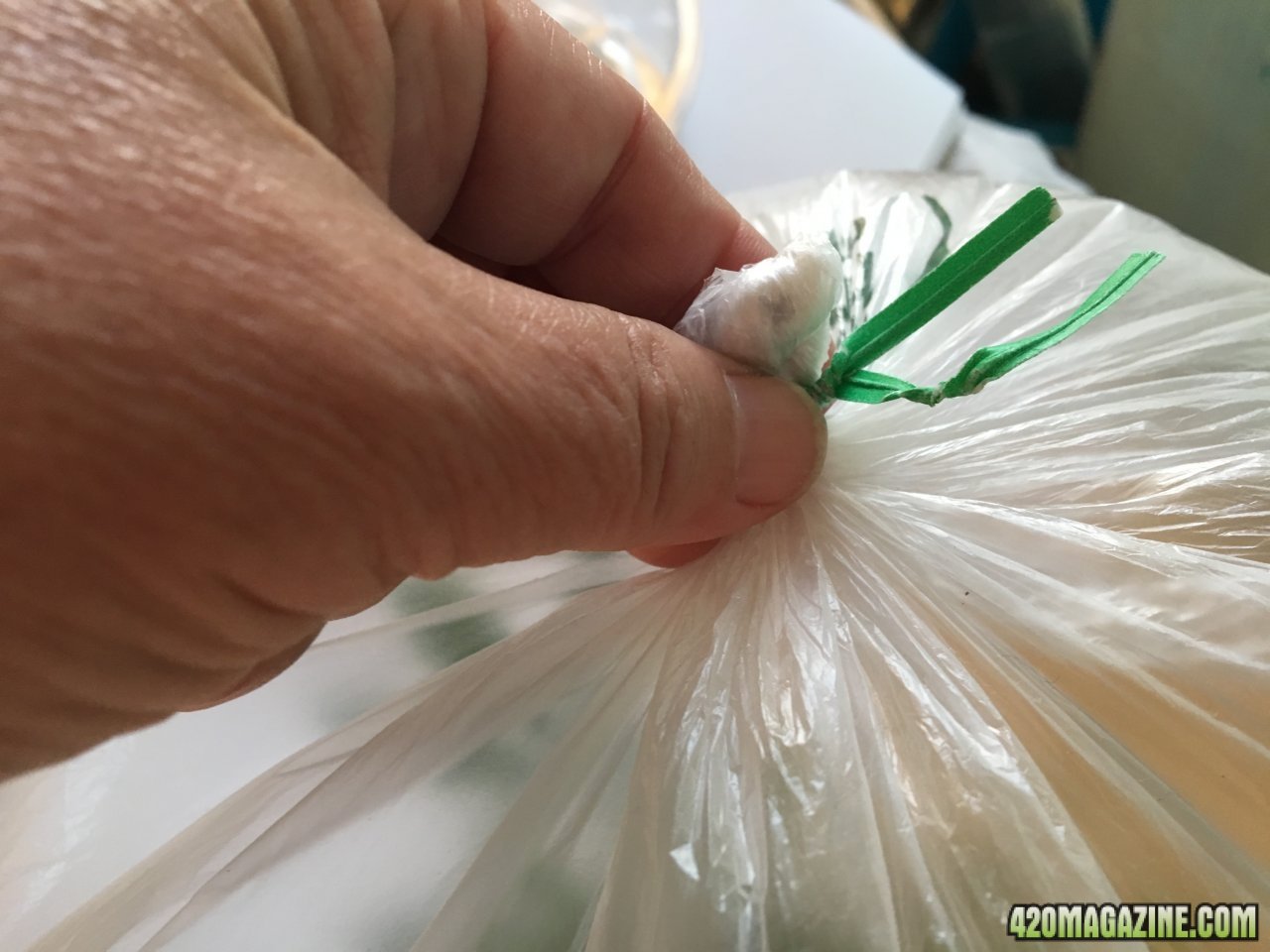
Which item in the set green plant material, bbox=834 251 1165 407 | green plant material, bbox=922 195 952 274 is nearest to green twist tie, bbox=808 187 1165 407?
green plant material, bbox=834 251 1165 407

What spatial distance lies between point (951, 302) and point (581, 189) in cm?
21

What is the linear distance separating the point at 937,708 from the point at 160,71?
0.34 metres

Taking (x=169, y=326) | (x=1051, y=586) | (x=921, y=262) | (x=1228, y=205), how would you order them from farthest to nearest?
(x=1228, y=205) < (x=921, y=262) < (x=1051, y=586) < (x=169, y=326)

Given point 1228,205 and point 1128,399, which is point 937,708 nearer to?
point 1128,399

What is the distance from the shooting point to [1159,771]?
0.35 meters

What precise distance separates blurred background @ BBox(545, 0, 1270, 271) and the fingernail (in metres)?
0.44

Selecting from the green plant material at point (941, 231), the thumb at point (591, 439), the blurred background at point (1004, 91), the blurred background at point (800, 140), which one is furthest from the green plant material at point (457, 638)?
the blurred background at point (1004, 91)

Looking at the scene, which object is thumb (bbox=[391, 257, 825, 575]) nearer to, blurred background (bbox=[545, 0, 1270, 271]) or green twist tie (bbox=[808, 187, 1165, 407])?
green twist tie (bbox=[808, 187, 1165, 407])

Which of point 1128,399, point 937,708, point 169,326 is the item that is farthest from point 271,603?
point 1128,399

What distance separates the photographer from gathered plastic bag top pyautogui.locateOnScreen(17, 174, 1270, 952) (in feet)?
1.08

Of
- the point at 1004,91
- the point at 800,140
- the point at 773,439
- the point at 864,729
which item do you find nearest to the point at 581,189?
the point at 773,439

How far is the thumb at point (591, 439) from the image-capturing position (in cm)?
31

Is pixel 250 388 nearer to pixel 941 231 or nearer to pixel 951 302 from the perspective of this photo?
pixel 951 302

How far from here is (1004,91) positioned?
3.59 ft
